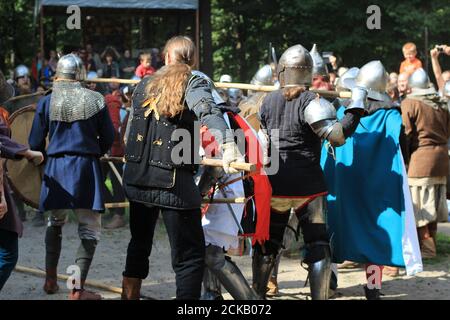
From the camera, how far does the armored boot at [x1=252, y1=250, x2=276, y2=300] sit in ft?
17.2

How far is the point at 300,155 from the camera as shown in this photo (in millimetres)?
5070

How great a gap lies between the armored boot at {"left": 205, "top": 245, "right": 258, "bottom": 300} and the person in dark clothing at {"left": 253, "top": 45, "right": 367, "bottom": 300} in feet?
1.77

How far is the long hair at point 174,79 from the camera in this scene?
13.9ft

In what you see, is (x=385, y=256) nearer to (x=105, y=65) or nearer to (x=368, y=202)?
(x=368, y=202)

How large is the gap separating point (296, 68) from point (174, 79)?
3.61 ft

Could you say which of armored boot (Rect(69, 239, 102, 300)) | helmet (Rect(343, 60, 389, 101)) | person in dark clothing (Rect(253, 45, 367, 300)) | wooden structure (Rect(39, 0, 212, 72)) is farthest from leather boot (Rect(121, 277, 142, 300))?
wooden structure (Rect(39, 0, 212, 72))

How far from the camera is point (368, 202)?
5703 mm

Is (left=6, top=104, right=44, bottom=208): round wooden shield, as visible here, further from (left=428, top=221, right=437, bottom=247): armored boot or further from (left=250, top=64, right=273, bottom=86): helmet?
(left=428, top=221, right=437, bottom=247): armored boot

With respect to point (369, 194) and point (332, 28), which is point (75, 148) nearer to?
Answer: point (369, 194)

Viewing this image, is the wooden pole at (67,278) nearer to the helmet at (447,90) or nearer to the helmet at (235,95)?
the helmet at (235,95)

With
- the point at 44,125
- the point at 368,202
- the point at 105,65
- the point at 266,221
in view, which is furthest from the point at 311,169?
the point at 105,65

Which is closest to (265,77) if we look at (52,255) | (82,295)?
(52,255)
